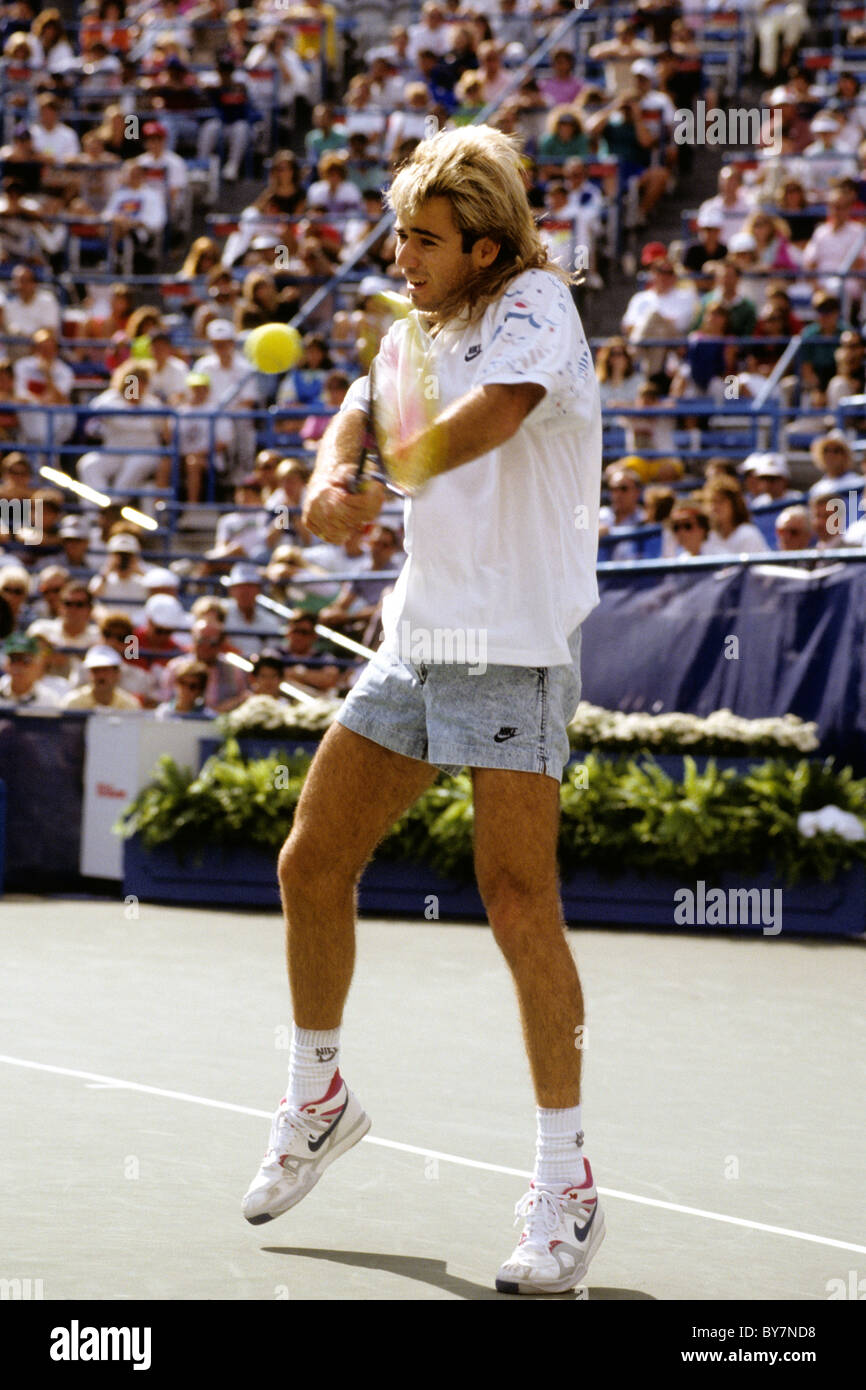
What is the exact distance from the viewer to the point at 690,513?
39.3 feet

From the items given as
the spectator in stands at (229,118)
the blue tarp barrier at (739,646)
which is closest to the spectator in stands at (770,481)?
the blue tarp barrier at (739,646)

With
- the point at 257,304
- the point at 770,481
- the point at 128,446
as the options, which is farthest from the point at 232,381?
the point at 770,481

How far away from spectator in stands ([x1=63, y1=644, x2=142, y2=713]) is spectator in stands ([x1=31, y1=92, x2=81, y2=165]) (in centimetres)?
1085

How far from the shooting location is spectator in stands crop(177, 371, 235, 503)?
16.6 metres

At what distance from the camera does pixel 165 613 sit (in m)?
13.8

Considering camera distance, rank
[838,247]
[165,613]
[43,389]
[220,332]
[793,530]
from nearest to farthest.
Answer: [793,530]
[165,613]
[838,247]
[220,332]
[43,389]

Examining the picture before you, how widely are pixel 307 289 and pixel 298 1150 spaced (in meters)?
15.1

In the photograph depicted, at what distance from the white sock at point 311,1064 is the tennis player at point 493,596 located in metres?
0.12

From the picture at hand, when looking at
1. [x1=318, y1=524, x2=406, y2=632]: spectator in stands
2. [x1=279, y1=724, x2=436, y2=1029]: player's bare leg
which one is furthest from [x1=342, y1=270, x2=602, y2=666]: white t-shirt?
[x1=318, y1=524, x2=406, y2=632]: spectator in stands

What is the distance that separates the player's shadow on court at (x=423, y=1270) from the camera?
146 inches

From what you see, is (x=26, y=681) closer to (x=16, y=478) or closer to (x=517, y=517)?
(x=16, y=478)

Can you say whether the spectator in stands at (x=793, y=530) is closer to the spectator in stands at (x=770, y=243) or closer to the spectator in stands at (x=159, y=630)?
the spectator in stands at (x=159, y=630)

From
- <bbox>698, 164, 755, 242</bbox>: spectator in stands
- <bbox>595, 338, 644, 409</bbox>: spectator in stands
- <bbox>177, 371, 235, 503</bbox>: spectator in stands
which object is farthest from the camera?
<bbox>698, 164, 755, 242</bbox>: spectator in stands

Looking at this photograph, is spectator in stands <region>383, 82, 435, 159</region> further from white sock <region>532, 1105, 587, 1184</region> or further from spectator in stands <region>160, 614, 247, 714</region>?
white sock <region>532, 1105, 587, 1184</region>
